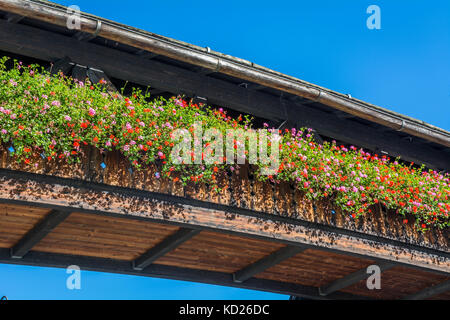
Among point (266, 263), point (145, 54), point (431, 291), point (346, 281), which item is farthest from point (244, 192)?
point (431, 291)

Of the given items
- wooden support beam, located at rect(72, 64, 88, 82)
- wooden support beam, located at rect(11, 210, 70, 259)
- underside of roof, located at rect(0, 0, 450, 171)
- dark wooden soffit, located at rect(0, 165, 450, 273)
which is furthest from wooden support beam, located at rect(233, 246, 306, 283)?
wooden support beam, located at rect(72, 64, 88, 82)

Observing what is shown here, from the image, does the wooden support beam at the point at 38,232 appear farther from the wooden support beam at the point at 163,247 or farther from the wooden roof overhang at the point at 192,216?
the wooden support beam at the point at 163,247

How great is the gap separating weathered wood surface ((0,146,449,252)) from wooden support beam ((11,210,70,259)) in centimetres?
56

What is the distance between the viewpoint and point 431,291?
9672 millimetres

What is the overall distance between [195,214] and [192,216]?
0.05 meters

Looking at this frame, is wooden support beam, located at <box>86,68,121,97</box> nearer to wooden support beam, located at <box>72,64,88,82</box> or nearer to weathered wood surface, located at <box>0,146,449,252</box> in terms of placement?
wooden support beam, located at <box>72,64,88,82</box>

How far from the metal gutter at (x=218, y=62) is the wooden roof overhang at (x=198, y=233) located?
1.30m

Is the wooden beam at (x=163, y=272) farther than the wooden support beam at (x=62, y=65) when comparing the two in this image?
Yes

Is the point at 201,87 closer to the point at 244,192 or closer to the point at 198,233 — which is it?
the point at 244,192

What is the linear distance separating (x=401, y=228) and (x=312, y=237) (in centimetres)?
174

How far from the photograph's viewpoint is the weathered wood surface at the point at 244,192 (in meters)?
5.83

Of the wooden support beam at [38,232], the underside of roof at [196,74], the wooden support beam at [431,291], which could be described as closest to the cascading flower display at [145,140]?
the underside of roof at [196,74]

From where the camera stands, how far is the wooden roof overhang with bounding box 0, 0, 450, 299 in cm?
598
